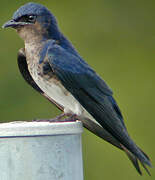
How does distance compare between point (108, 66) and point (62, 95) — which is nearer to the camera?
point (62, 95)

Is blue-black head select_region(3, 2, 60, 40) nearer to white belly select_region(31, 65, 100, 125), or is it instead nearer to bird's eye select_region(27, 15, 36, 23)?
bird's eye select_region(27, 15, 36, 23)

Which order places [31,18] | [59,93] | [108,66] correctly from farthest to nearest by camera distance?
1. [108,66]
2. [31,18]
3. [59,93]

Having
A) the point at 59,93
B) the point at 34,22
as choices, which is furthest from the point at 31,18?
the point at 59,93

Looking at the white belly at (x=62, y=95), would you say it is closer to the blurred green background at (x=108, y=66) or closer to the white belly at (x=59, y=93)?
the white belly at (x=59, y=93)

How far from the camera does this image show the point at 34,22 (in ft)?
15.0

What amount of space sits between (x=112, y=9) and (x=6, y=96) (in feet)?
4.88

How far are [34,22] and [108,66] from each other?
2577mm

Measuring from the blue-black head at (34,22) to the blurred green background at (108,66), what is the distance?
228cm

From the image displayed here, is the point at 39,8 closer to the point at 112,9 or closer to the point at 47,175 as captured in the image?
the point at 47,175

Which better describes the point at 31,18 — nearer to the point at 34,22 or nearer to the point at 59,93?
the point at 34,22

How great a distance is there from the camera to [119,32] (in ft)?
24.6

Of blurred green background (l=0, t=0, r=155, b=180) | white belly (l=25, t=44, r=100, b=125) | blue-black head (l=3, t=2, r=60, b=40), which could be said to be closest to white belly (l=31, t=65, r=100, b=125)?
white belly (l=25, t=44, r=100, b=125)

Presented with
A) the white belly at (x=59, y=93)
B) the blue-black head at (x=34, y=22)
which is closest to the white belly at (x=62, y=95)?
the white belly at (x=59, y=93)

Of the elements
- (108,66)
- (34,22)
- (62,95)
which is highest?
(108,66)
